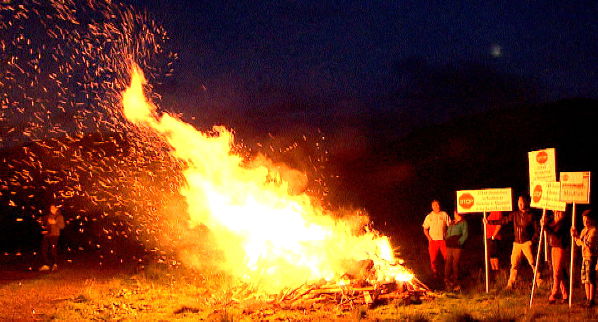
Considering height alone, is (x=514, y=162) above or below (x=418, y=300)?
above

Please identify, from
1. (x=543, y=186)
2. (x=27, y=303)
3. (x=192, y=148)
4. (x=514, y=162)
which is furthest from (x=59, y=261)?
(x=514, y=162)

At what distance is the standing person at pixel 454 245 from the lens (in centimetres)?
1127

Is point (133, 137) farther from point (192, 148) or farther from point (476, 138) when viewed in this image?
point (476, 138)

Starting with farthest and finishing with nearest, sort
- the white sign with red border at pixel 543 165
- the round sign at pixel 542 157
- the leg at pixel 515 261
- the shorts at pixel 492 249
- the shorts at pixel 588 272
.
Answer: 1. the shorts at pixel 492 249
2. the leg at pixel 515 261
3. the round sign at pixel 542 157
4. the white sign with red border at pixel 543 165
5. the shorts at pixel 588 272

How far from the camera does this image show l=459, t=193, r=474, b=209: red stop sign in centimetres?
1136

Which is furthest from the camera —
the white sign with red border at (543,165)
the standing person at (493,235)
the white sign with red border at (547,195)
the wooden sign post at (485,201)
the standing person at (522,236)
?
the standing person at (493,235)

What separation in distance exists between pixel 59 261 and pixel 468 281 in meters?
13.1

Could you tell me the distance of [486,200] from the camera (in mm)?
11164

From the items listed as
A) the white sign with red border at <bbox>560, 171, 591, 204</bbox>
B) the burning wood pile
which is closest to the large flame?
the burning wood pile

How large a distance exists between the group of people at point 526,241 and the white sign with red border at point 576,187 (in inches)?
12.6

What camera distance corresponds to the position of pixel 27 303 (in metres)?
10.6

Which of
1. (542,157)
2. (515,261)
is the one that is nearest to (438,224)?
(515,261)

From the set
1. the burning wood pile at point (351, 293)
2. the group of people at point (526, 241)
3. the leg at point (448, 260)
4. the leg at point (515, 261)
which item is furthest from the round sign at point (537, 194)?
the burning wood pile at point (351, 293)

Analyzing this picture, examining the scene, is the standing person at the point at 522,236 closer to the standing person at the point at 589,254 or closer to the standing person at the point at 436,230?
the standing person at the point at 436,230
